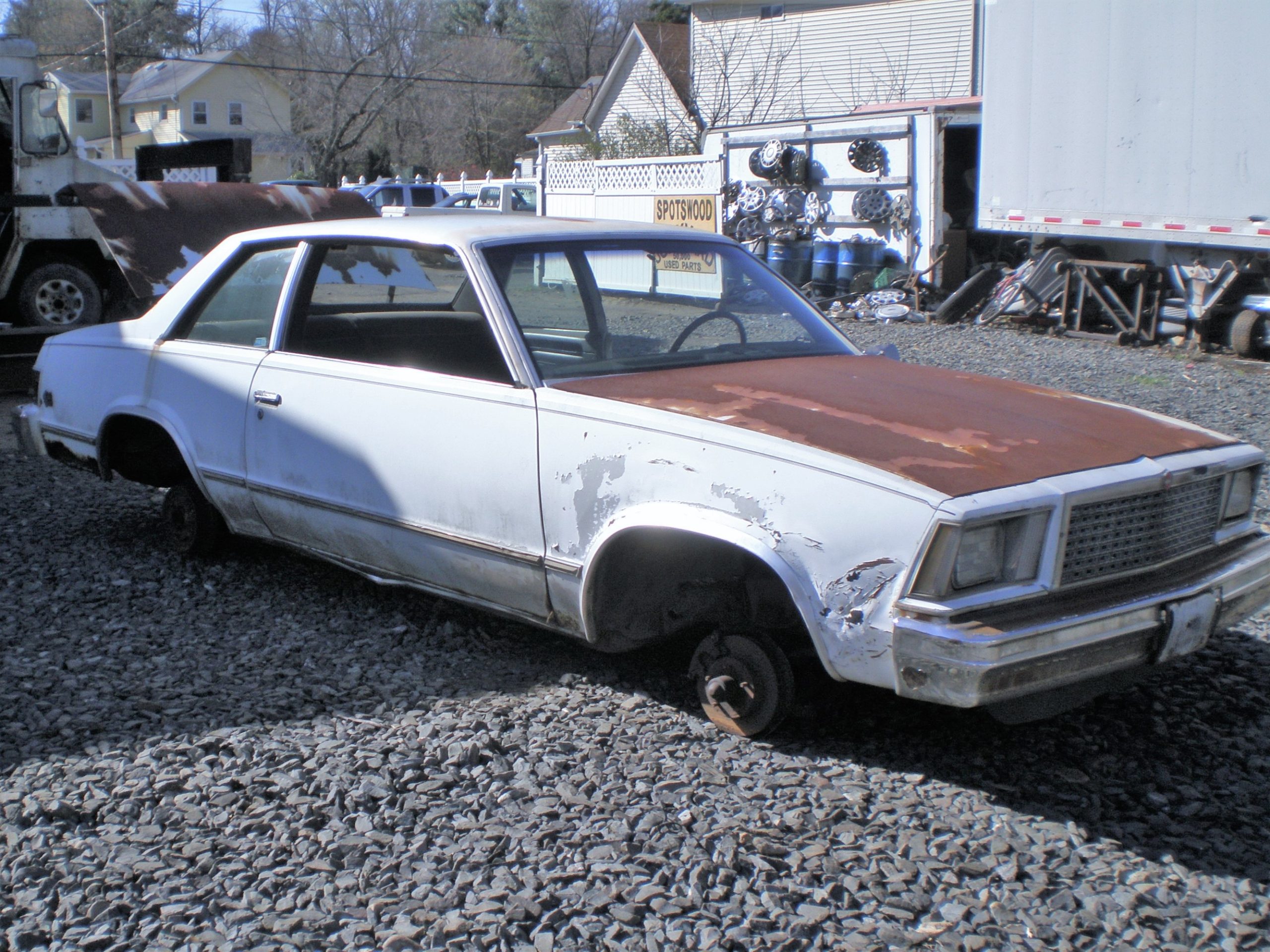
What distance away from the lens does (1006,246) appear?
55.8 feet

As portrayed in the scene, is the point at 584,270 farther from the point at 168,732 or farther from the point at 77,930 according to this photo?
the point at 77,930

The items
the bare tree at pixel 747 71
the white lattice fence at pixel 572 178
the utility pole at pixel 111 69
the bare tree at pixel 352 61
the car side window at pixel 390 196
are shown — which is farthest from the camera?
the bare tree at pixel 352 61

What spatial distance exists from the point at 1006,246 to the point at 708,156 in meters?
4.77

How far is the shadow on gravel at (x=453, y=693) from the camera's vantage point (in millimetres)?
3262

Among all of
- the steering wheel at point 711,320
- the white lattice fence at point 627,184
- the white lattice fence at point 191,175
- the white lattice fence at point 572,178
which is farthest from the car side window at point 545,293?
the white lattice fence at point 572,178

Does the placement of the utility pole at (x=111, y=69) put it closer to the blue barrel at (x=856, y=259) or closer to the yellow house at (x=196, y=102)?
the yellow house at (x=196, y=102)

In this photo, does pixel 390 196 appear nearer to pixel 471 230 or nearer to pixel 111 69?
pixel 111 69

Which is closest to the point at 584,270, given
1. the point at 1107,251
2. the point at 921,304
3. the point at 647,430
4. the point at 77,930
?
the point at 647,430

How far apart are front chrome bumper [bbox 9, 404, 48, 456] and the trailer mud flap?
4861mm

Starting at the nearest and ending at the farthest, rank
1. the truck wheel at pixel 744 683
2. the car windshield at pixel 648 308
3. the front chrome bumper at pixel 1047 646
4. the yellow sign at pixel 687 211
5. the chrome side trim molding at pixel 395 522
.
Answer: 1. the front chrome bumper at pixel 1047 646
2. the truck wheel at pixel 744 683
3. the chrome side trim molding at pixel 395 522
4. the car windshield at pixel 648 308
5. the yellow sign at pixel 687 211

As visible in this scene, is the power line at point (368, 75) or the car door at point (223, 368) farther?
the power line at point (368, 75)

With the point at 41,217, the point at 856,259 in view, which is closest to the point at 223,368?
the point at 41,217

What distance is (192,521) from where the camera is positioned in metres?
5.18

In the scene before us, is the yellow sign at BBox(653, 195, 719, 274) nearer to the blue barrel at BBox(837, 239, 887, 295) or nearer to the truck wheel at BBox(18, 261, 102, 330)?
the blue barrel at BBox(837, 239, 887, 295)
